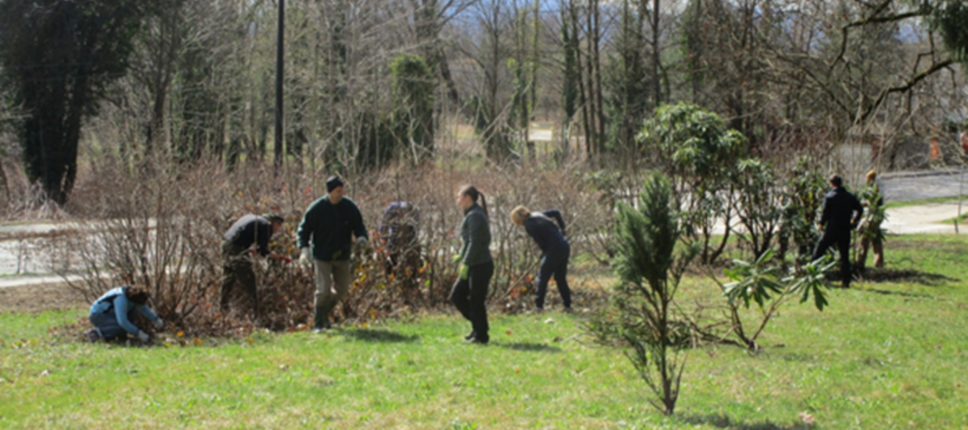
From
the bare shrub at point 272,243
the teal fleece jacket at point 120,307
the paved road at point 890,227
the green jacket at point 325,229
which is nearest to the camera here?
the teal fleece jacket at point 120,307

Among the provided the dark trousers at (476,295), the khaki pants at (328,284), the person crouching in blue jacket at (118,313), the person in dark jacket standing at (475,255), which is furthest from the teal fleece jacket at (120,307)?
the person in dark jacket standing at (475,255)

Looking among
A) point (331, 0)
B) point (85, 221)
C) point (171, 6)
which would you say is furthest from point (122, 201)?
point (171, 6)

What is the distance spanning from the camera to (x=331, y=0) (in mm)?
32188

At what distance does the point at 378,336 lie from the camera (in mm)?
9398

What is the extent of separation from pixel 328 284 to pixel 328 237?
55cm

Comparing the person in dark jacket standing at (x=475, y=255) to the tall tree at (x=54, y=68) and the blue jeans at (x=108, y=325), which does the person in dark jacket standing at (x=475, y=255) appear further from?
the tall tree at (x=54, y=68)

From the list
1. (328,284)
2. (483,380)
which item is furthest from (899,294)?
(328,284)

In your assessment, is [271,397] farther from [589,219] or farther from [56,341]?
[589,219]

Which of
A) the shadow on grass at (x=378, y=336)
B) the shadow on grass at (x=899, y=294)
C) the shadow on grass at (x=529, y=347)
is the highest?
the shadow on grass at (x=899, y=294)

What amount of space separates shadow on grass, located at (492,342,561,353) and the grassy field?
0.02m

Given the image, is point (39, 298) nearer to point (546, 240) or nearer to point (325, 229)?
point (325, 229)

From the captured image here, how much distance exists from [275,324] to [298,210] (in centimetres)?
180

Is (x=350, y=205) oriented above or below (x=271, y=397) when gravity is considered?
above

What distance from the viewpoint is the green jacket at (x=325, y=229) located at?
31.0ft
